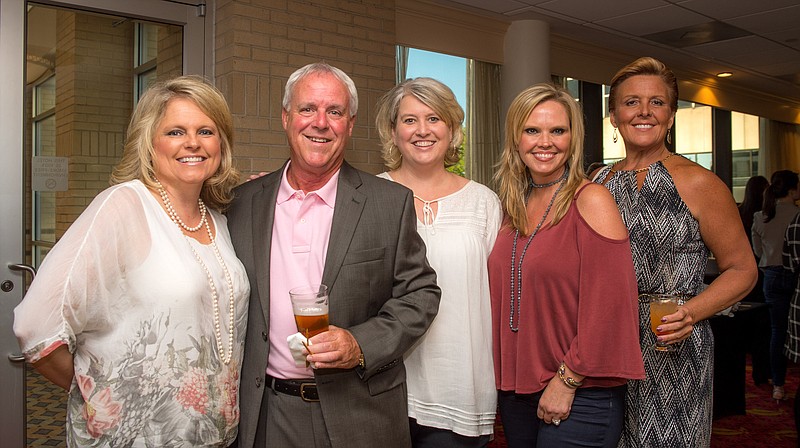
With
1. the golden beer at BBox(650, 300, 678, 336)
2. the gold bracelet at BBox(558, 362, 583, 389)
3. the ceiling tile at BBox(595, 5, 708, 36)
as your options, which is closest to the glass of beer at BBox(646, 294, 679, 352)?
the golden beer at BBox(650, 300, 678, 336)

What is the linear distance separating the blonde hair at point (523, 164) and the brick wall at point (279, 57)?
250 centimetres

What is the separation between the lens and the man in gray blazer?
1940 mm

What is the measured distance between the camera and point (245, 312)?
1.97m

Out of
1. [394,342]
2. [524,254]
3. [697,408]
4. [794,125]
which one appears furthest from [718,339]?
[794,125]

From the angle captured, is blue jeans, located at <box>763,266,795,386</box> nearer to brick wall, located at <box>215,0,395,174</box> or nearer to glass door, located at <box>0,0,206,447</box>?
brick wall, located at <box>215,0,395,174</box>

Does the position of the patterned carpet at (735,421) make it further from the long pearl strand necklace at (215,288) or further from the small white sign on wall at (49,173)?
the long pearl strand necklace at (215,288)

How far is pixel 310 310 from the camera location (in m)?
1.64

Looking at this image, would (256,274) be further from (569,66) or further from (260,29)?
(569,66)

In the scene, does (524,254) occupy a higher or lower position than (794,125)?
lower

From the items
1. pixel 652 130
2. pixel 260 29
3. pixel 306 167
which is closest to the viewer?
pixel 306 167

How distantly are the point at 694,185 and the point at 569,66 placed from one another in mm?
5691

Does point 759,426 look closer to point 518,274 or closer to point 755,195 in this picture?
point 755,195

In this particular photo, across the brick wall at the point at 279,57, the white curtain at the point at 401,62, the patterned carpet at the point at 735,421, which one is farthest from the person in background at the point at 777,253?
the brick wall at the point at 279,57

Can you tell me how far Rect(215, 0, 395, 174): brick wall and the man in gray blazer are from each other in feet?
7.66
